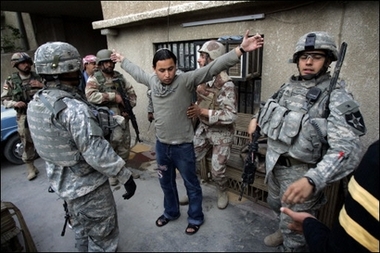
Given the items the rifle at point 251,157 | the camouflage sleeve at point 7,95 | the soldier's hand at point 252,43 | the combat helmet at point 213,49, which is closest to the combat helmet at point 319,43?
the soldier's hand at point 252,43

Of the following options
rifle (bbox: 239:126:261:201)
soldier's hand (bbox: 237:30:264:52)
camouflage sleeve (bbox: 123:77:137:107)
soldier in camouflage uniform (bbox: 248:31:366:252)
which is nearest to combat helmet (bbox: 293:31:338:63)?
soldier in camouflage uniform (bbox: 248:31:366:252)

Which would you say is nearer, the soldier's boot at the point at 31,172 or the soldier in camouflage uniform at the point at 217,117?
the soldier in camouflage uniform at the point at 217,117

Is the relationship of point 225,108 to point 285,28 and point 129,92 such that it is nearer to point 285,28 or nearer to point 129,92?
point 285,28

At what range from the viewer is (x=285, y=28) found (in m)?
2.92

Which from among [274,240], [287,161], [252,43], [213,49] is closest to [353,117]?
[287,161]

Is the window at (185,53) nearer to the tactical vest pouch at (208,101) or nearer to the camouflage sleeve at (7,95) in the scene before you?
the tactical vest pouch at (208,101)

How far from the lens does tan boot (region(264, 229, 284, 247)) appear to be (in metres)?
2.41

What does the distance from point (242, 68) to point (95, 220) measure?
2485 mm

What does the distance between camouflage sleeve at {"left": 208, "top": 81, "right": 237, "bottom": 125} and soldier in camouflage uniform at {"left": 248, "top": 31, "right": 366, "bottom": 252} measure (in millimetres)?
608

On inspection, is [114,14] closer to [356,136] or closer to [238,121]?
[238,121]

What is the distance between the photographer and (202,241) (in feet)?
8.30

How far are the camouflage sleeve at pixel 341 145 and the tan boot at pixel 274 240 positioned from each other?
1.26m

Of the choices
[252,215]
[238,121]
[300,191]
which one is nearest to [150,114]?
[238,121]

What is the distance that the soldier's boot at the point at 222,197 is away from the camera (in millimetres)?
3029
